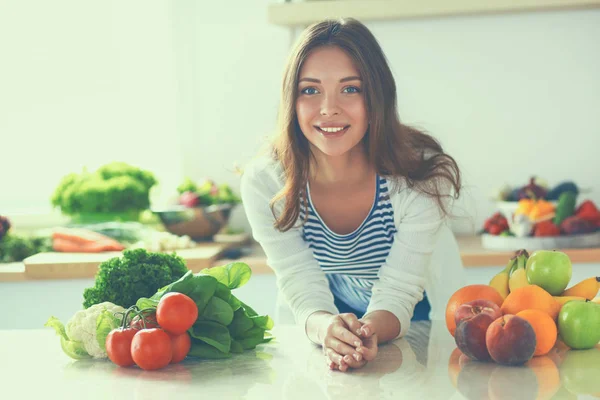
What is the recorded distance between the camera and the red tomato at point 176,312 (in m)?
1.23

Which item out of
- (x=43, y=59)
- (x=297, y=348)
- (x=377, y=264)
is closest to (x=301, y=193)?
(x=377, y=264)

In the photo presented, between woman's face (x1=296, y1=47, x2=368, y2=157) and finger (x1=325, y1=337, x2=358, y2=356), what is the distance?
443mm

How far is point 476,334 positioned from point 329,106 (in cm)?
56

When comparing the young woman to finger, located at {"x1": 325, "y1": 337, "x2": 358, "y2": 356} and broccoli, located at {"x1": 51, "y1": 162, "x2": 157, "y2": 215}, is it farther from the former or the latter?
broccoli, located at {"x1": 51, "y1": 162, "x2": 157, "y2": 215}

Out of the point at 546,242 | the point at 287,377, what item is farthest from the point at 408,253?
the point at 546,242

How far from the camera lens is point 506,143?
124 inches

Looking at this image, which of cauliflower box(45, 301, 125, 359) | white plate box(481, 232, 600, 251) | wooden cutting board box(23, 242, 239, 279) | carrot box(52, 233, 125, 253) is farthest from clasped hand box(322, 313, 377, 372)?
carrot box(52, 233, 125, 253)

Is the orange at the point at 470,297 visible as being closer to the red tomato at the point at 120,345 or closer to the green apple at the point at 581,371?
the green apple at the point at 581,371

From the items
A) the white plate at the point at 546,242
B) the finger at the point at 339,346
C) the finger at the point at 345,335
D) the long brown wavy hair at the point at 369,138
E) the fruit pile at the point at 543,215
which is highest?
the long brown wavy hair at the point at 369,138

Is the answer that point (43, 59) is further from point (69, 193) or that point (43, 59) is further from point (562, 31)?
point (562, 31)

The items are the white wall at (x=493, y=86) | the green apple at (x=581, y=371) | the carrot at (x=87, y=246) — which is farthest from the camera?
the white wall at (x=493, y=86)

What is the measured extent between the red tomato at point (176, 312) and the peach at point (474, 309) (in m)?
0.42

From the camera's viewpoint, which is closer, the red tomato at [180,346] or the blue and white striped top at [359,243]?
the red tomato at [180,346]

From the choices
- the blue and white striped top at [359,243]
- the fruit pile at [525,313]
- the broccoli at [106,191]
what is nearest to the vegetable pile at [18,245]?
the broccoli at [106,191]
